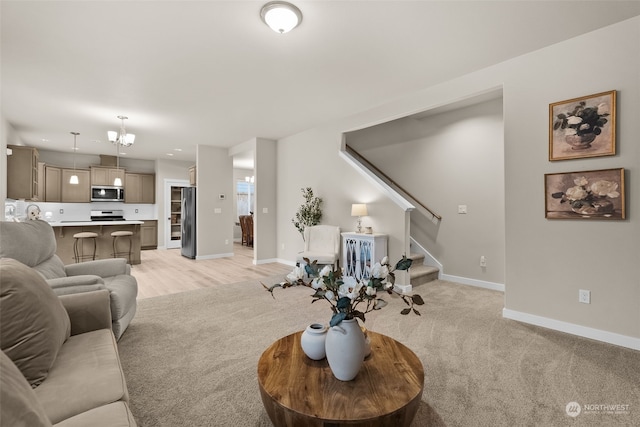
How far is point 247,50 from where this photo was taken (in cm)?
283

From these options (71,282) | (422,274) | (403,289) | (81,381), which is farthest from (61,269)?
(422,274)

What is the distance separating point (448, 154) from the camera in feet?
16.2

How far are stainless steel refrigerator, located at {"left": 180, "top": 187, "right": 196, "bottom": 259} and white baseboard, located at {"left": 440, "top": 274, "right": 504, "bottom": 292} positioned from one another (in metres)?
5.37

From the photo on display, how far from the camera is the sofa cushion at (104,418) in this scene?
101 centimetres

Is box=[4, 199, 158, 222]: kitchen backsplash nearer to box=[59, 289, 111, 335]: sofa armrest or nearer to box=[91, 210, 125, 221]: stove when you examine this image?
box=[91, 210, 125, 221]: stove

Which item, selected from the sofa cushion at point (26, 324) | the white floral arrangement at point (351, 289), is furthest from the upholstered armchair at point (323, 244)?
the sofa cushion at point (26, 324)

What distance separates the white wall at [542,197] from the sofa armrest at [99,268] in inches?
158

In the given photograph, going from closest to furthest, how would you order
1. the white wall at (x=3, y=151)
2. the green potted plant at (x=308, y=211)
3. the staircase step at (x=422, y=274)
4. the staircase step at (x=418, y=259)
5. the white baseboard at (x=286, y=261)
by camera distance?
the staircase step at (x=422, y=274)
the white wall at (x=3, y=151)
the staircase step at (x=418, y=259)
the green potted plant at (x=308, y=211)
the white baseboard at (x=286, y=261)

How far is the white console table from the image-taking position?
4.24 meters

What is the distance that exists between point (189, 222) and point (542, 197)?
263 inches

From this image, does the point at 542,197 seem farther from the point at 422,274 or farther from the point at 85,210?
the point at 85,210

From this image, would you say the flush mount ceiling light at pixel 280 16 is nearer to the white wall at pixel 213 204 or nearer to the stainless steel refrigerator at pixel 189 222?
the white wall at pixel 213 204

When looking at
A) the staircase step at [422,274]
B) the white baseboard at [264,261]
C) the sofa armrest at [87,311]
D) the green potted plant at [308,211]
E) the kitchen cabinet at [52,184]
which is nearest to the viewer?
the sofa armrest at [87,311]

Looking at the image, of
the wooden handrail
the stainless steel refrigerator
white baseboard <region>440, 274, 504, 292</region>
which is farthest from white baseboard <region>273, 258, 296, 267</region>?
white baseboard <region>440, 274, 504, 292</region>
